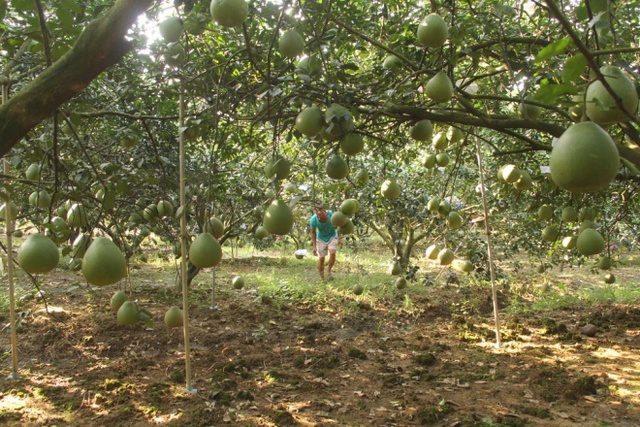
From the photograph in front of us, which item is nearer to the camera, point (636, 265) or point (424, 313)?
point (424, 313)

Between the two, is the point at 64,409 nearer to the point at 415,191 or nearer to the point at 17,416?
the point at 17,416

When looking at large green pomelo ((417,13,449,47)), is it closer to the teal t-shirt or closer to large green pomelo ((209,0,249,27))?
large green pomelo ((209,0,249,27))

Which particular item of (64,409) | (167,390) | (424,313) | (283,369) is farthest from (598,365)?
(64,409)

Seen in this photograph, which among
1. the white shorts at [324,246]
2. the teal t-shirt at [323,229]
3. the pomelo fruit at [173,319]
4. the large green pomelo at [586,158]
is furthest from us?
the white shorts at [324,246]

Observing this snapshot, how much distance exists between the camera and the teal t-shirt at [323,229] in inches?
263

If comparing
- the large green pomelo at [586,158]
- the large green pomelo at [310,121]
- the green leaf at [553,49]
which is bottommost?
the large green pomelo at [586,158]

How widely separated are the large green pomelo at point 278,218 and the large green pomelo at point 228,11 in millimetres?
707

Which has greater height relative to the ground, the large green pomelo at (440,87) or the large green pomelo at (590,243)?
the large green pomelo at (440,87)

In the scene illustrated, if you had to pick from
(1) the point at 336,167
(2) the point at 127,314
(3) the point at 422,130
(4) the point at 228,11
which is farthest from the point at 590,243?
(2) the point at 127,314

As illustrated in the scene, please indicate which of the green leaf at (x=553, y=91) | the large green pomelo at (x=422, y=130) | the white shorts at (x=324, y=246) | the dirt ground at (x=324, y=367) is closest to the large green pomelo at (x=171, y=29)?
the large green pomelo at (x=422, y=130)

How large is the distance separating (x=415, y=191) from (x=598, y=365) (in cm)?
218

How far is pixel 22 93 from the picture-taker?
105cm

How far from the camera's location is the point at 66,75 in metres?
1.06

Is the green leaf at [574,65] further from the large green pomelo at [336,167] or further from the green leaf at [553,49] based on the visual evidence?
the large green pomelo at [336,167]
